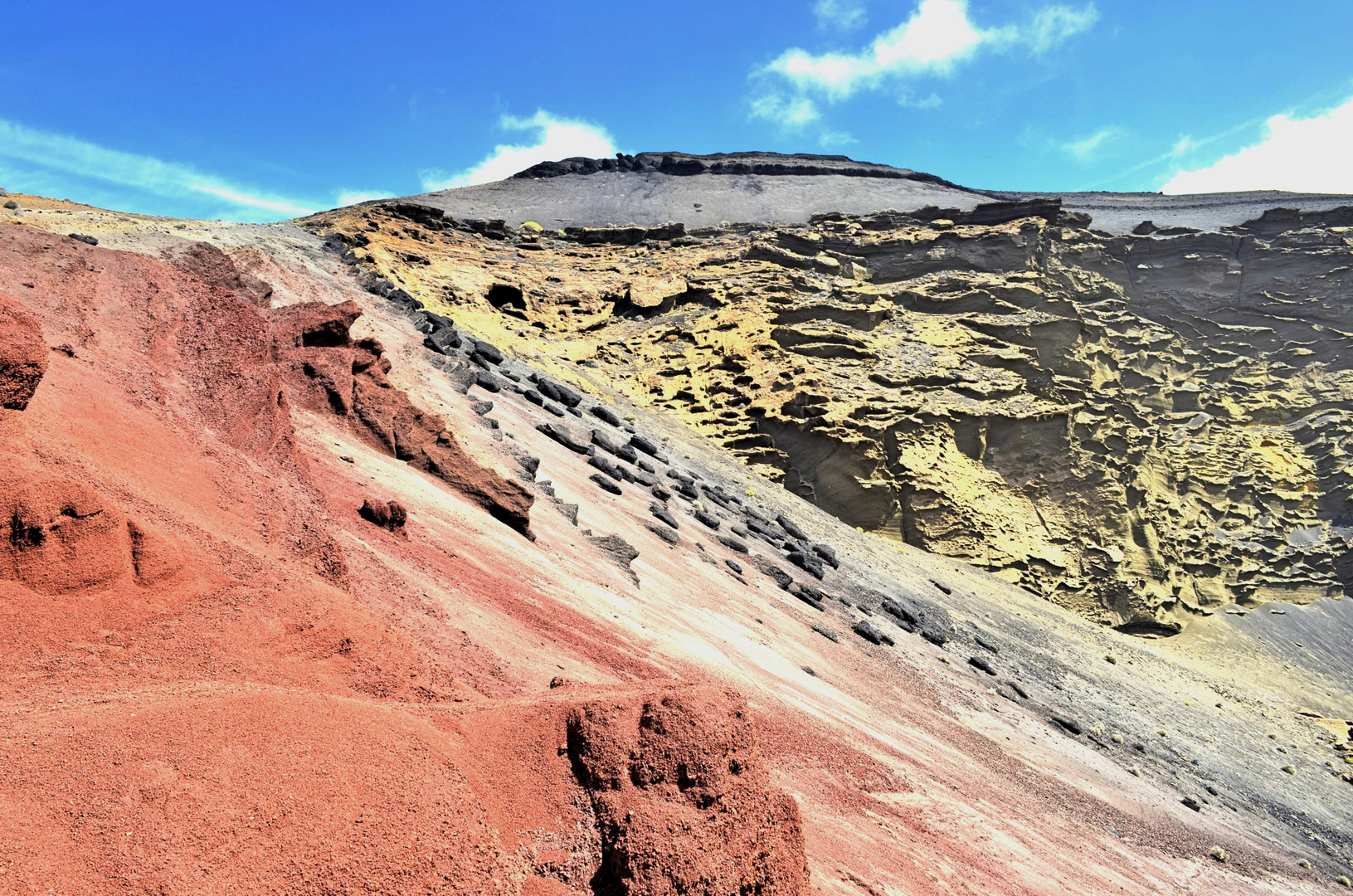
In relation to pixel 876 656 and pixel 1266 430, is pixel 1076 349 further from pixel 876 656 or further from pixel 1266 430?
pixel 876 656

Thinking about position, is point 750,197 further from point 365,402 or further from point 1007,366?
point 365,402

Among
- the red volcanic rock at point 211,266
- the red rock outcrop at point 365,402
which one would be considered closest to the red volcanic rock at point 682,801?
the red rock outcrop at point 365,402

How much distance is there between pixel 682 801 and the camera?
3.51 m

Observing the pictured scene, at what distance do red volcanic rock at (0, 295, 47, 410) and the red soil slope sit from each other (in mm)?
15

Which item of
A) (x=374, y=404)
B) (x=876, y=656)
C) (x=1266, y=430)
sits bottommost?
(x=876, y=656)

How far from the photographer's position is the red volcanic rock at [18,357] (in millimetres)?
4184

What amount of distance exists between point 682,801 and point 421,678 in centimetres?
153

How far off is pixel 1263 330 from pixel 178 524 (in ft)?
158

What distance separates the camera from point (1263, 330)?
38969 mm

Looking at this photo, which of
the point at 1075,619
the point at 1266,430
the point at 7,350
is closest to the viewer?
the point at 7,350

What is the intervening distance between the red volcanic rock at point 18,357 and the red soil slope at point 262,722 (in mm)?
15

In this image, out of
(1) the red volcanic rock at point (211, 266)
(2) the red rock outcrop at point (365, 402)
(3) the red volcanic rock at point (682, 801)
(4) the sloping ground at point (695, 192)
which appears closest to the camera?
(3) the red volcanic rock at point (682, 801)

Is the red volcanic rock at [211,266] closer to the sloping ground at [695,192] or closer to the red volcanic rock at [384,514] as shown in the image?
the red volcanic rock at [384,514]

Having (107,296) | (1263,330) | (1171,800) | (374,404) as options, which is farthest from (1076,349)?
(107,296)
